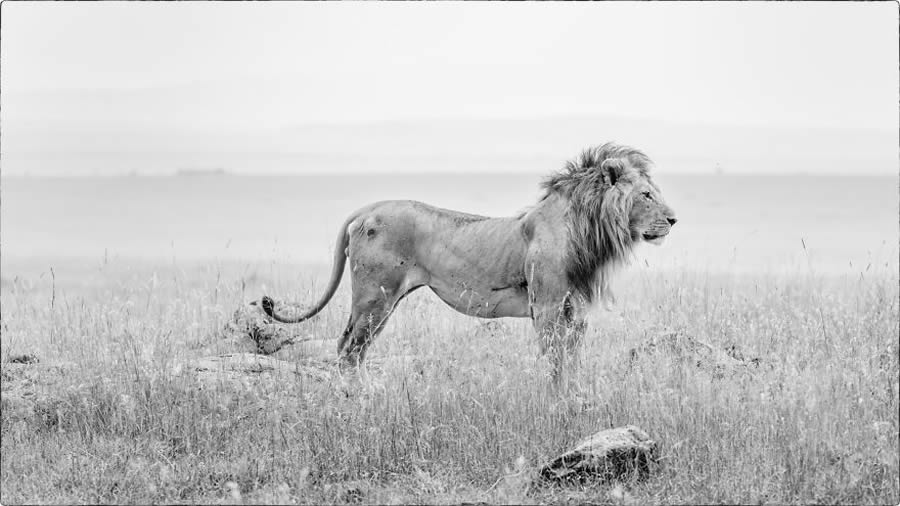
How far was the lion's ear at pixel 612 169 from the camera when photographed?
24.9ft

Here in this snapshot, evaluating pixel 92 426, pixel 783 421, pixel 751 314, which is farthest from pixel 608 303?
pixel 92 426

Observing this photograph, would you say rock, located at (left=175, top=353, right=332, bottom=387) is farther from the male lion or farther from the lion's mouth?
the lion's mouth

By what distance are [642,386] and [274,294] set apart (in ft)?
20.3

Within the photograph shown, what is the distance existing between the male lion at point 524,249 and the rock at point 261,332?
1247 millimetres

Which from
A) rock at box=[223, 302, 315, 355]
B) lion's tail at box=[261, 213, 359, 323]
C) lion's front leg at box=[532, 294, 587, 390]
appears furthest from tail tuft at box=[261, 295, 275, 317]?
lion's front leg at box=[532, 294, 587, 390]

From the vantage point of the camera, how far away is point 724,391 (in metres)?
6.91

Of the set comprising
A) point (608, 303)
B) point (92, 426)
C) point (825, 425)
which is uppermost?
point (608, 303)

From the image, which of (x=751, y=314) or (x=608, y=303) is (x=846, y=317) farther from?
(x=608, y=303)

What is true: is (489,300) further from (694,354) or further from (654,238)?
(694,354)

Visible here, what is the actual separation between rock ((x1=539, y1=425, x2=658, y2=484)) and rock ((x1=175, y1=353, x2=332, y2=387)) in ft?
7.46

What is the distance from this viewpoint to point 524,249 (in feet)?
25.7

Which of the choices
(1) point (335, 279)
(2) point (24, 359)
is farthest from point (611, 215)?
(2) point (24, 359)

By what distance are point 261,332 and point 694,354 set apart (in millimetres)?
4140

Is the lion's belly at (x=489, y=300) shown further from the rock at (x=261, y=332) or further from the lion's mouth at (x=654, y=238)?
the rock at (x=261, y=332)
